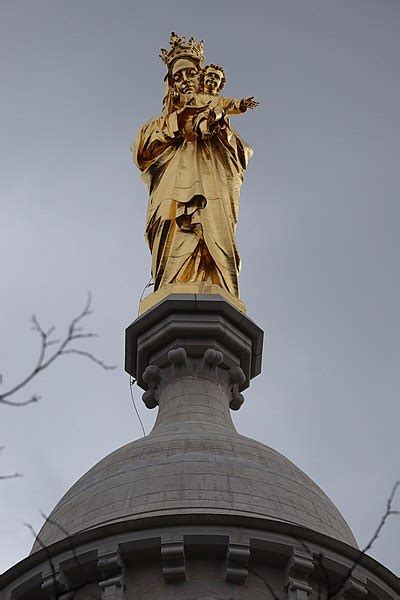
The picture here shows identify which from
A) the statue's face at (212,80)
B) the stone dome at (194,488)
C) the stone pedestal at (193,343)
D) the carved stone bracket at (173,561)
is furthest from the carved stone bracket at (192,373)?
the statue's face at (212,80)

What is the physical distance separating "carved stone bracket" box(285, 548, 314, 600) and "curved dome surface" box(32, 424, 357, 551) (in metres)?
0.76

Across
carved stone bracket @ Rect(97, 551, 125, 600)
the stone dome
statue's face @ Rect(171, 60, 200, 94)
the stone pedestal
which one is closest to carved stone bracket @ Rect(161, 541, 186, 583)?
the stone dome

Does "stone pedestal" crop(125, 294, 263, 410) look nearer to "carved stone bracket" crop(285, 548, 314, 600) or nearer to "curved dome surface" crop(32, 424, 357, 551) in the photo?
"curved dome surface" crop(32, 424, 357, 551)

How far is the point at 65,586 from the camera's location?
48.2ft

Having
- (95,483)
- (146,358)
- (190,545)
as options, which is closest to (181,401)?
(146,358)

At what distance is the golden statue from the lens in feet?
72.9

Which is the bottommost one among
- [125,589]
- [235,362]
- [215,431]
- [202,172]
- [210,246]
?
[125,589]

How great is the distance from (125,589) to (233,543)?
138cm

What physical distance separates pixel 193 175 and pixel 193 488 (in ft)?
28.4

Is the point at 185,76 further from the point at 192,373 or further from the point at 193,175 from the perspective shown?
the point at 192,373

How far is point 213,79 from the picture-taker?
2503cm

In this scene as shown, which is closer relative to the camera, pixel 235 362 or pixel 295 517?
pixel 295 517

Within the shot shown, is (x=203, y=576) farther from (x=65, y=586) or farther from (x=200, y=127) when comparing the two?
(x=200, y=127)

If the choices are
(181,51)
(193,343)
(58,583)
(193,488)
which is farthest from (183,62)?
(58,583)
